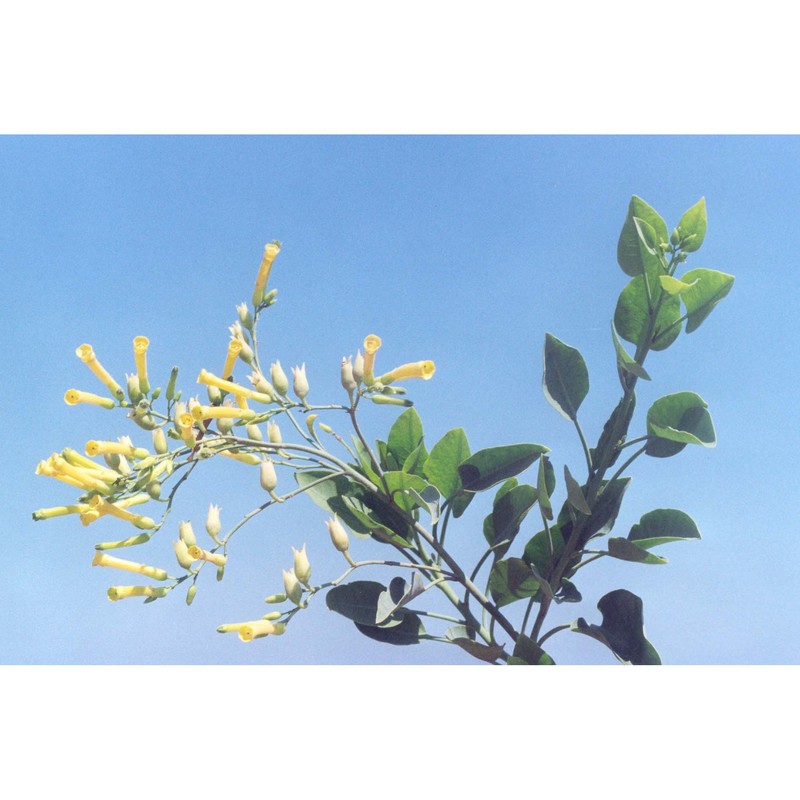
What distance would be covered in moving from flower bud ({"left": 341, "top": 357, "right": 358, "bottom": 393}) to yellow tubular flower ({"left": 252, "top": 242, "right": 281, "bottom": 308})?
16 centimetres

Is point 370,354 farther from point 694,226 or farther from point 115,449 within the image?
point 694,226

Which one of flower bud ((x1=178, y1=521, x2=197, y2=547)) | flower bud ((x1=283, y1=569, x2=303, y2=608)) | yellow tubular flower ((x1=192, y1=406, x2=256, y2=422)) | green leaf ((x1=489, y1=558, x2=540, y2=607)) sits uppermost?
yellow tubular flower ((x1=192, y1=406, x2=256, y2=422))

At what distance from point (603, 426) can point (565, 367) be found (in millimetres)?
92

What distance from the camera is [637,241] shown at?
0.98 metres

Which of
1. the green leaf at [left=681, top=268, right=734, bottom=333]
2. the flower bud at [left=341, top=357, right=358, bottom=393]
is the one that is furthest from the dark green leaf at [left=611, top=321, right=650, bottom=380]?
the flower bud at [left=341, top=357, right=358, bottom=393]

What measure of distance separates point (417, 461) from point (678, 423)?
343 millimetres

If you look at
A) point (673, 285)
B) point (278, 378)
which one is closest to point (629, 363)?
point (673, 285)

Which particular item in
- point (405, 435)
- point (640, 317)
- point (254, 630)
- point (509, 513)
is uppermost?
point (640, 317)

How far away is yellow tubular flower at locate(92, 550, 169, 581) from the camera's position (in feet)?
2.76

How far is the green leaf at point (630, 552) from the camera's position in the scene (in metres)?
0.93

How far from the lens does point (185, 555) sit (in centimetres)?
83

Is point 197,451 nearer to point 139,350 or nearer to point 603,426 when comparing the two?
point 139,350

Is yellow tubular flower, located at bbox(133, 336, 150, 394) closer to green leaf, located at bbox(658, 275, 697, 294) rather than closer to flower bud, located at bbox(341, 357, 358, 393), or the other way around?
flower bud, located at bbox(341, 357, 358, 393)

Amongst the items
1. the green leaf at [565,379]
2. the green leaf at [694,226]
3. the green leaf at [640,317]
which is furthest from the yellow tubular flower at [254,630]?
the green leaf at [694,226]
